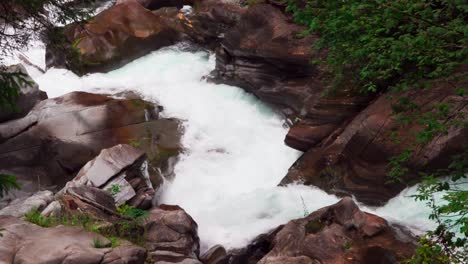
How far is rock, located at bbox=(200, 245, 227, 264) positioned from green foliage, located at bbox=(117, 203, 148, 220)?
1507 mm

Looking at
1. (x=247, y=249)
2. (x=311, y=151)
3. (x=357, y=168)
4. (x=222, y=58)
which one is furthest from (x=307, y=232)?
(x=222, y=58)

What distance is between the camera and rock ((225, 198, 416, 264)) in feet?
26.5

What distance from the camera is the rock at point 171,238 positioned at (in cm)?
905

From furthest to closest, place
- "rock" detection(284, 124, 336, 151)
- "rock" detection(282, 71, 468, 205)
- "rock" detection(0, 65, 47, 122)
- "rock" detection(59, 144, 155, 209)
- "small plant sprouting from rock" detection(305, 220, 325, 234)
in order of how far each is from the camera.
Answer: "rock" detection(0, 65, 47, 122) → "rock" detection(284, 124, 336, 151) → "rock" detection(59, 144, 155, 209) → "rock" detection(282, 71, 468, 205) → "small plant sprouting from rock" detection(305, 220, 325, 234)

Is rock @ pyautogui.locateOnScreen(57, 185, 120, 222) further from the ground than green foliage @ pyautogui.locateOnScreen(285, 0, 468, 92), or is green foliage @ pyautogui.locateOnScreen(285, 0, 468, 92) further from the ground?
green foliage @ pyautogui.locateOnScreen(285, 0, 468, 92)

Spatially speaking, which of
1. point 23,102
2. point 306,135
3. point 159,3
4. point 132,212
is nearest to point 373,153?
point 306,135

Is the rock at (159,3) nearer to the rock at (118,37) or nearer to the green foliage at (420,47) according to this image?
the rock at (118,37)

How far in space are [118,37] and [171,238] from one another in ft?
36.6

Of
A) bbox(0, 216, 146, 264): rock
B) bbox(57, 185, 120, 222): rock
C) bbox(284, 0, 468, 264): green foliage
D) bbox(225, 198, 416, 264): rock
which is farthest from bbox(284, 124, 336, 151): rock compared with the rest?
bbox(0, 216, 146, 264): rock

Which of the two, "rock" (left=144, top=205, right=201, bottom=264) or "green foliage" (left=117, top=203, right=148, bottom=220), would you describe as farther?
"green foliage" (left=117, top=203, right=148, bottom=220)

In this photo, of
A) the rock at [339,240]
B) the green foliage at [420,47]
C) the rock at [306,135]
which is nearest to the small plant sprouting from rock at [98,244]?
the rock at [339,240]

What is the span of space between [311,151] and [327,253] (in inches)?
164

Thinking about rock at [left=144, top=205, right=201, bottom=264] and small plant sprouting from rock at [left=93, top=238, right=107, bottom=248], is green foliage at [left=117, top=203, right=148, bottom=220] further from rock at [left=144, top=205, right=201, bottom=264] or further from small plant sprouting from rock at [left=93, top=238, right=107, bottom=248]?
small plant sprouting from rock at [left=93, top=238, right=107, bottom=248]

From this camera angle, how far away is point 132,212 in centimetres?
1009
